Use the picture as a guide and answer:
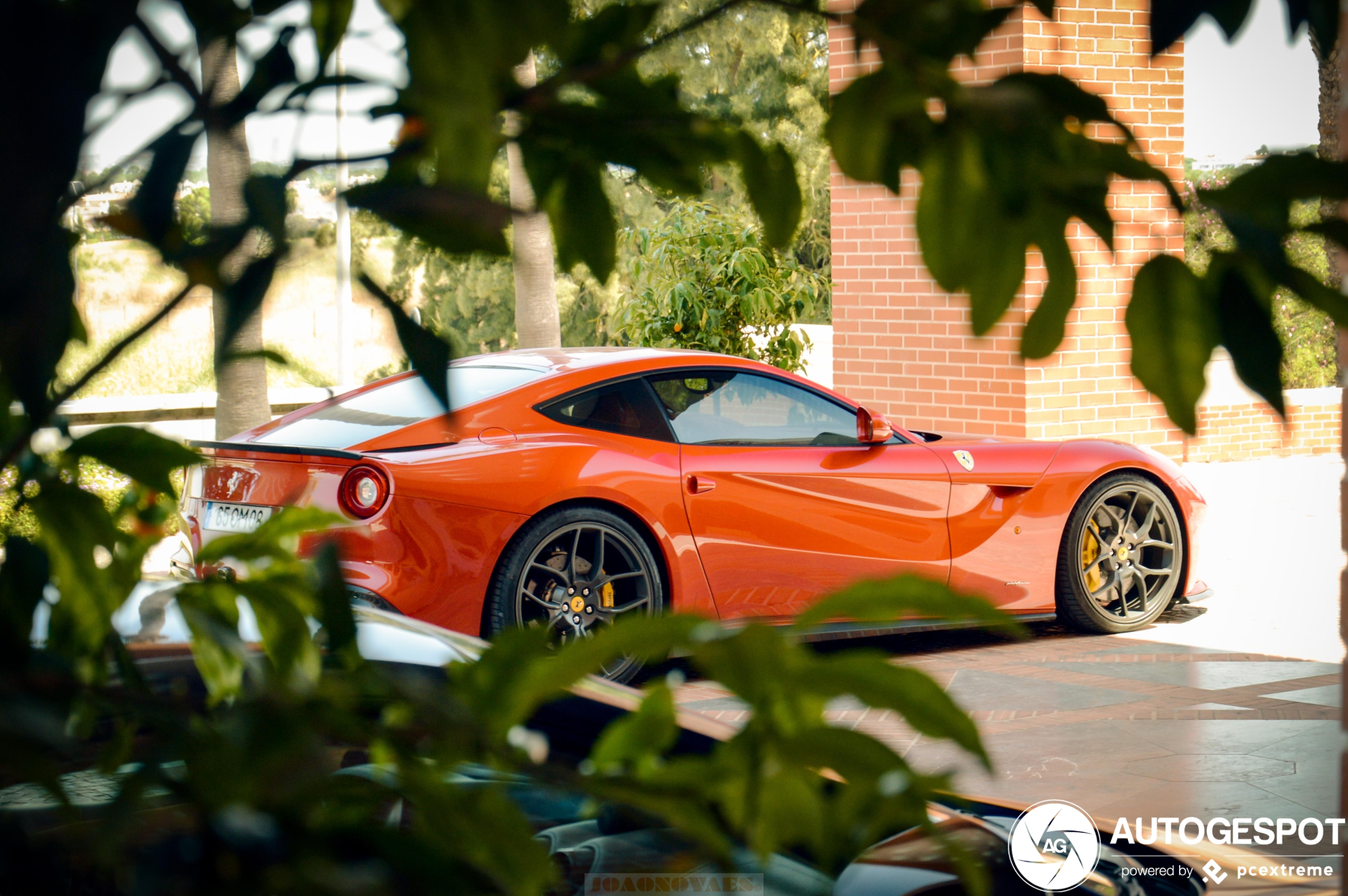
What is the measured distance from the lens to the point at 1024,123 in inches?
29.0

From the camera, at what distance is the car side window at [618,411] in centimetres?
632

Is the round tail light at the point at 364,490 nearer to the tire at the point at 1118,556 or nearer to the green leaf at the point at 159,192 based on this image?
the tire at the point at 1118,556

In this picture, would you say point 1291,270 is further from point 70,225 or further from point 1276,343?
point 70,225

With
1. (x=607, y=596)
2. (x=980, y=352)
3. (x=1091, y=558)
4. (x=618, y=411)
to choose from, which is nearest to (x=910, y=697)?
(x=607, y=596)

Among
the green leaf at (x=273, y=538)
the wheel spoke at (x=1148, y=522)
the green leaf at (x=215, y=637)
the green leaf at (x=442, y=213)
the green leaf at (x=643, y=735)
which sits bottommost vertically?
the wheel spoke at (x=1148, y=522)

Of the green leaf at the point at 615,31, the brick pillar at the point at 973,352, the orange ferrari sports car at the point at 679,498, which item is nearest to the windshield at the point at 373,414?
the orange ferrari sports car at the point at 679,498

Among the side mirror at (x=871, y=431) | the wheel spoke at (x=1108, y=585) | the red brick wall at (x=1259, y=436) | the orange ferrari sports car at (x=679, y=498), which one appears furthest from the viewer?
the red brick wall at (x=1259, y=436)

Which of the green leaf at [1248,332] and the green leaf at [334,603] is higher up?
the green leaf at [1248,332]

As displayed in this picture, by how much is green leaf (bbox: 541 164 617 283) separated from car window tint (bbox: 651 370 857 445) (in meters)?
5.51

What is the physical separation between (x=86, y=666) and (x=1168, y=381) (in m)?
0.68

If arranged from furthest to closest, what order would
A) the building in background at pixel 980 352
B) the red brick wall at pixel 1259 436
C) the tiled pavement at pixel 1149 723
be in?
the red brick wall at pixel 1259 436, the building in background at pixel 980 352, the tiled pavement at pixel 1149 723

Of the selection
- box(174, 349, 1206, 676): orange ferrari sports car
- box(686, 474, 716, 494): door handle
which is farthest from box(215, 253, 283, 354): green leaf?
box(686, 474, 716, 494): door handle

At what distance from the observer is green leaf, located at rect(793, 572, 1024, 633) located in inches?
24.1

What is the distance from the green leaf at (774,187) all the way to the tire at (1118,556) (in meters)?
6.64
